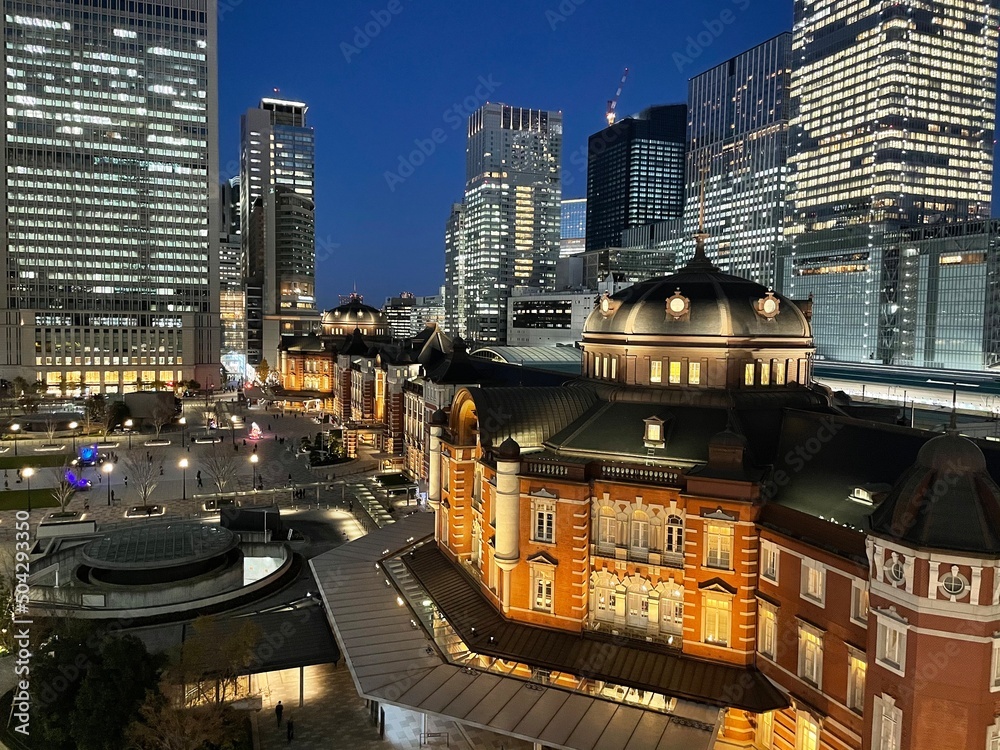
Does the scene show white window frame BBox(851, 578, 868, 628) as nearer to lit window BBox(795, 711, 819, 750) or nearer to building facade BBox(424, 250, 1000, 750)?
building facade BBox(424, 250, 1000, 750)

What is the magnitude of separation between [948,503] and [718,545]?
11.0 m

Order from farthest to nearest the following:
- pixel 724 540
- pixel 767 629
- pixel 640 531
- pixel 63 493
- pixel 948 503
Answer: pixel 63 493
pixel 640 531
pixel 724 540
pixel 767 629
pixel 948 503

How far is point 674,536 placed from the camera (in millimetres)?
35438

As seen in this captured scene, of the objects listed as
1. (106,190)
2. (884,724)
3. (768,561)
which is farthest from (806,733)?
(106,190)

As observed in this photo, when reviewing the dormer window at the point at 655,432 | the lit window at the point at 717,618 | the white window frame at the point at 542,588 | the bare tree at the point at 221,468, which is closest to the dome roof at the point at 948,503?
the lit window at the point at 717,618

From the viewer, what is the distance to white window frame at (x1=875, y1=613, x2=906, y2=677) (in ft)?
83.0

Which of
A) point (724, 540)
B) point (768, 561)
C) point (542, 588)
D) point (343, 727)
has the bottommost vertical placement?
point (343, 727)

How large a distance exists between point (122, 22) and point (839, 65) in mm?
159855

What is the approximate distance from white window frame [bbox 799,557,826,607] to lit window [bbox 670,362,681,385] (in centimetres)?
1399

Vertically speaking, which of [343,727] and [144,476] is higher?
[144,476]

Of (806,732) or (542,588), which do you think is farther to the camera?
(542,588)

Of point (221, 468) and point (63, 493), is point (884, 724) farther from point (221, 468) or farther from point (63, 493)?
point (221, 468)

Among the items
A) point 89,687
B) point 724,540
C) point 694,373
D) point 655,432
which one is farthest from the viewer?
point 694,373

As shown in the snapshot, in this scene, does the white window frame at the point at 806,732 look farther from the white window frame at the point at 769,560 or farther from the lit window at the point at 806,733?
the white window frame at the point at 769,560
